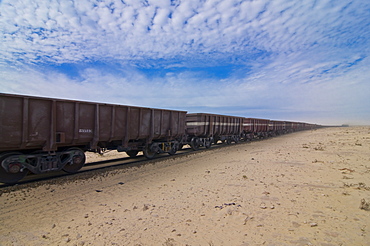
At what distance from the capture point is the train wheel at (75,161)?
24.2 ft

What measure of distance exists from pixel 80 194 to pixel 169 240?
3608 mm

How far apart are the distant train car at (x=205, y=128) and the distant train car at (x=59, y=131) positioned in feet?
16.6

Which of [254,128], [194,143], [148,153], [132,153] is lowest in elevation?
[132,153]

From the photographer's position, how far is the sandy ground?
3129 mm

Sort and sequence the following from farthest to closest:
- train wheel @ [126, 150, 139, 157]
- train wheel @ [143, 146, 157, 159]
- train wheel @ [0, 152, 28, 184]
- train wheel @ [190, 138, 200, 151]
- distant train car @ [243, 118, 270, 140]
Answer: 1. distant train car @ [243, 118, 270, 140]
2. train wheel @ [190, 138, 200, 151]
3. train wheel @ [126, 150, 139, 157]
4. train wheel @ [143, 146, 157, 159]
5. train wheel @ [0, 152, 28, 184]

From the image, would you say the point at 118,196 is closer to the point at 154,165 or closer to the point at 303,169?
the point at 154,165

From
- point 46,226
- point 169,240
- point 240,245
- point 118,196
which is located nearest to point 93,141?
point 118,196

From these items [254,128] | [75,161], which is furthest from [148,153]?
[254,128]

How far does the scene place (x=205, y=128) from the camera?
15414mm

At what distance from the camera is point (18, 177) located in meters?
6.22

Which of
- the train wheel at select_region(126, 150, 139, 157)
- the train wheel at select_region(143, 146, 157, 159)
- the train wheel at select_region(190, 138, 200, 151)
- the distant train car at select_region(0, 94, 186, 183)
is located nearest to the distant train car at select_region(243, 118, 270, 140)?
the train wheel at select_region(190, 138, 200, 151)

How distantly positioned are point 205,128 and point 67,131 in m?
10.3

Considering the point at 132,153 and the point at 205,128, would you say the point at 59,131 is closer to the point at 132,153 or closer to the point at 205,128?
the point at 132,153

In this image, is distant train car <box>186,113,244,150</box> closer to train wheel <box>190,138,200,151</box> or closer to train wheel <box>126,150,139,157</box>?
train wheel <box>190,138,200,151</box>
